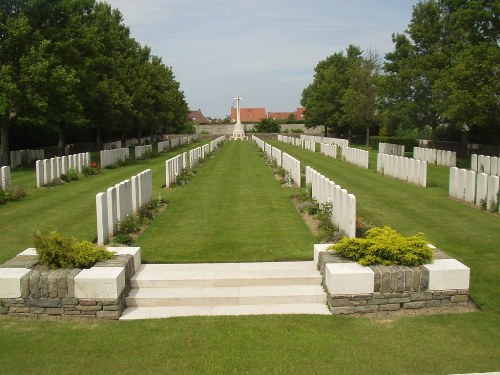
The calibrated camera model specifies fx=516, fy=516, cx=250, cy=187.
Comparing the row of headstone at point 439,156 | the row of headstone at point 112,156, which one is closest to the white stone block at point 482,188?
the row of headstone at point 439,156

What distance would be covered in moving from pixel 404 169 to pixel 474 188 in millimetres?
5776

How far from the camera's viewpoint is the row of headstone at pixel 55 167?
56.3 feet

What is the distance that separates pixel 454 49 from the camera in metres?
29.0

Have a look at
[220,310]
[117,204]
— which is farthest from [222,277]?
[117,204]

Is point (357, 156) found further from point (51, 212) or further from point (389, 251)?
point (389, 251)

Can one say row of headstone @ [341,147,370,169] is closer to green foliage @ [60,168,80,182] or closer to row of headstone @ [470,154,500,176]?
row of headstone @ [470,154,500,176]

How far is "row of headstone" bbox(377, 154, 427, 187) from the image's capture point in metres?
17.4

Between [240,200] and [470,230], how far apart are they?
6.20m

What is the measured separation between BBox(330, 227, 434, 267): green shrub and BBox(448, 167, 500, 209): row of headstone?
21.2 feet

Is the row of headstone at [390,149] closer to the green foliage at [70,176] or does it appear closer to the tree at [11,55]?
the green foliage at [70,176]

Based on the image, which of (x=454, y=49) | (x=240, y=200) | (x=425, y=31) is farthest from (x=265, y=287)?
(x=425, y=31)

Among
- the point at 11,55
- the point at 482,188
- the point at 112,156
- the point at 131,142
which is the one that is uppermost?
the point at 11,55

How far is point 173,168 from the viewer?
18000mm

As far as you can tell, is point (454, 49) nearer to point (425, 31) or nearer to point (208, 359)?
point (425, 31)
